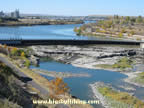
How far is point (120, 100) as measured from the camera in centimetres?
1345

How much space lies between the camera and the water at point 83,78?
15383mm

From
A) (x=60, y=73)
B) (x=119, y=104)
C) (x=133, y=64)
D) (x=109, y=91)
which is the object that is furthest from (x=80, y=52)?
(x=119, y=104)

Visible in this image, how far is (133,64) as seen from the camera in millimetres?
25328

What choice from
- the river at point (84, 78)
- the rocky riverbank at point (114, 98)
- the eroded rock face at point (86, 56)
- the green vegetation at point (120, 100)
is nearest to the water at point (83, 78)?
the river at point (84, 78)

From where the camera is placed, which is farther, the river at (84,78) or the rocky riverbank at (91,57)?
the rocky riverbank at (91,57)

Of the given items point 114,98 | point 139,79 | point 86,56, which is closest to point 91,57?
point 86,56

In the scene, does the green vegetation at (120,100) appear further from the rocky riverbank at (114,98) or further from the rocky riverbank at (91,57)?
the rocky riverbank at (91,57)

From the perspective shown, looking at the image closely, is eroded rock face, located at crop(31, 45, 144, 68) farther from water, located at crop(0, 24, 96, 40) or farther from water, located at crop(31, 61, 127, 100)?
water, located at crop(0, 24, 96, 40)

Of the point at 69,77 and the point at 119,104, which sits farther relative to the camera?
the point at 69,77

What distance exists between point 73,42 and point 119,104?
28390 mm

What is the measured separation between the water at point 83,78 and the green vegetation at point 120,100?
113 cm

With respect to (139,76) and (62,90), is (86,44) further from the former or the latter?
(62,90)

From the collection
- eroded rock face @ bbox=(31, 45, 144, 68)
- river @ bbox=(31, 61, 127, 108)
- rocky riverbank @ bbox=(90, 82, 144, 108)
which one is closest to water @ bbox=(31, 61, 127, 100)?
river @ bbox=(31, 61, 127, 108)

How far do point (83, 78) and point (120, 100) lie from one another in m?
5.88
